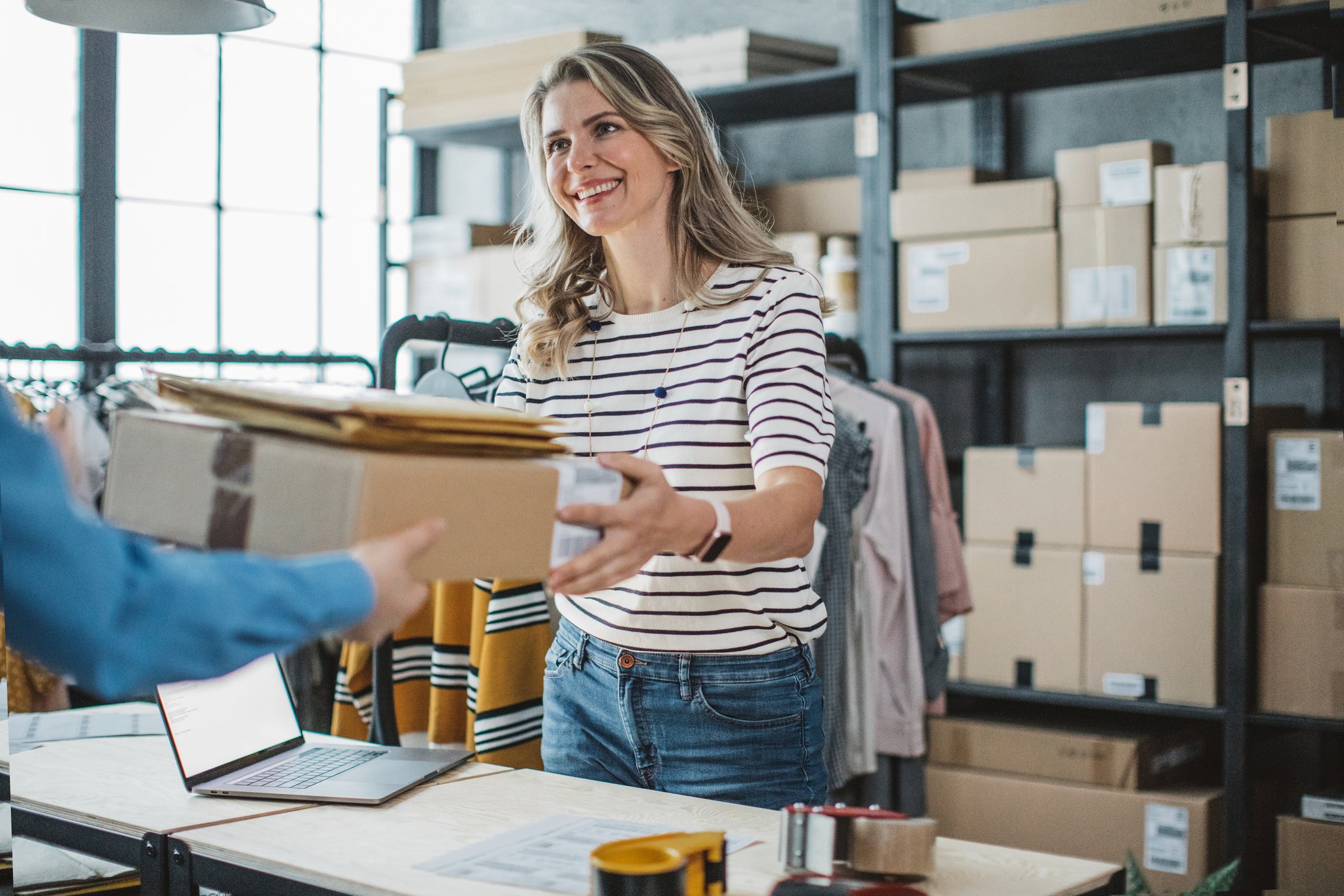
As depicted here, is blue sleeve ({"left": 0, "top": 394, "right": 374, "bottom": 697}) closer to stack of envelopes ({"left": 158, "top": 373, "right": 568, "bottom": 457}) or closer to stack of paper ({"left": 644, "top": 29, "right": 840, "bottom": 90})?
stack of envelopes ({"left": 158, "top": 373, "right": 568, "bottom": 457})

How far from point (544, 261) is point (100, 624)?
1124 millimetres

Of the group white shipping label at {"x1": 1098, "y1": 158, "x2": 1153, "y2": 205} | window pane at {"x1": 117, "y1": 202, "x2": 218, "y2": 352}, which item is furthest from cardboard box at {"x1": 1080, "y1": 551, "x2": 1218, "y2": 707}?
window pane at {"x1": 117, "y1": 202, "x2": 218, "y2": 352}

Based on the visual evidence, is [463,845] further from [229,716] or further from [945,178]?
[945,178]

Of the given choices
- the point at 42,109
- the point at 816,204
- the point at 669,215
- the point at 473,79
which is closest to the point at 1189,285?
the point at 816,204

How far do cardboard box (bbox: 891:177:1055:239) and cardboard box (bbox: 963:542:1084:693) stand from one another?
749mm

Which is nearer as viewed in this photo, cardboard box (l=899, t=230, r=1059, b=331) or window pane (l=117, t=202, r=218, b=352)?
cardboard box (l=899, t=230, r=1059, b=331)

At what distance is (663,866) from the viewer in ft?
3.39

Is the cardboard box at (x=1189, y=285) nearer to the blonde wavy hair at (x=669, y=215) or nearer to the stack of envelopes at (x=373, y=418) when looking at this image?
the blonde wavy hair at (x=669, y=215)

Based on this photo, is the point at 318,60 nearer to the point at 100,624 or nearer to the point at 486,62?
the point at 486,62

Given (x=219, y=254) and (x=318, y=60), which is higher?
(x=318, y=60)

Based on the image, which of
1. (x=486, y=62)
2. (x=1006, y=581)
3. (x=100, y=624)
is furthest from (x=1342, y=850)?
(x=486, y=62)

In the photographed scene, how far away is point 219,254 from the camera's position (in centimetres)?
398

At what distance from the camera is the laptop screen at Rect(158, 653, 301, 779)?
1.53 meters

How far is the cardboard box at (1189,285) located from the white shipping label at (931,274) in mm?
445
